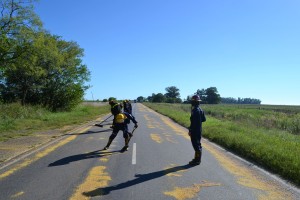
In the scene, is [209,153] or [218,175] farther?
[209,153]

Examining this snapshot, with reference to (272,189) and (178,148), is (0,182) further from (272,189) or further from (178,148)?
(178,148)

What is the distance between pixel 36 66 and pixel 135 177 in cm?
2932

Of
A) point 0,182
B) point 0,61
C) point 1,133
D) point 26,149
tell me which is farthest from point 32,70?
point 0,182

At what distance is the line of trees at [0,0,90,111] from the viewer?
1115 inches

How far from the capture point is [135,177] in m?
8.12

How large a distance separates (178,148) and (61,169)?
5.24 meters

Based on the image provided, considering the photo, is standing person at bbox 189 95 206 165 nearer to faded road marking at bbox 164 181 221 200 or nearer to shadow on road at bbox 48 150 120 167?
faded road marking at bbox 164 181 221 200

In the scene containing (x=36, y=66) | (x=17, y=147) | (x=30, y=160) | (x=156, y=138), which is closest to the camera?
(x=30, y=160)

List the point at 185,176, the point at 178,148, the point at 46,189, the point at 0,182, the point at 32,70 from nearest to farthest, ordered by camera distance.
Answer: the point at 46,189 < the point at 0,182 < the point at 185,176 < the point at 178,148 < the point at 32,70

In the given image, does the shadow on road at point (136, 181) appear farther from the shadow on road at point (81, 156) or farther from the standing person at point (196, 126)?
the shadow on road at point (81, 156)

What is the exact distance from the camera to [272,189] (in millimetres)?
7352

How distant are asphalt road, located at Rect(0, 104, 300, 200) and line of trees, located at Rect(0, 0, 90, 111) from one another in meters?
19.0

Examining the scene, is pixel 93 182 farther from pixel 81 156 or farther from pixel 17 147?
pixel 17 147

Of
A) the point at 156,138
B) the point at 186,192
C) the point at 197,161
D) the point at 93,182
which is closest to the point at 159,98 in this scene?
the point at 156,138
